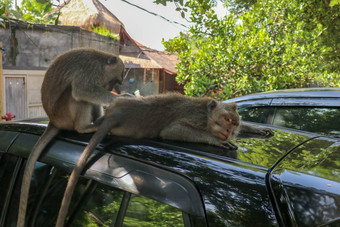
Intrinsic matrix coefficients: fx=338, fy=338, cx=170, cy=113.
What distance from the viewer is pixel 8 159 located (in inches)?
92.7

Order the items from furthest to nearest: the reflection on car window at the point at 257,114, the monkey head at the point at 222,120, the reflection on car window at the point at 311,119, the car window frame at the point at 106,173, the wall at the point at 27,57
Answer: the wall at the point at 27,57, the reflection on car window at the point at 257,114, the reflection on car window at the point at 311,119, the monkey head at the point at 222,120, the car window frame at the point at 106,173

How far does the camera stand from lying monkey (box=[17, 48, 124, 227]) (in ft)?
10.2

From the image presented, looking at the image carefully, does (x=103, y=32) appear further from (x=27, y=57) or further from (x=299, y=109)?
(x=299, y=109)

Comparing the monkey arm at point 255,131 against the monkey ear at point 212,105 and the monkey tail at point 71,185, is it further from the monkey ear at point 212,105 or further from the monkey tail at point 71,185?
the monkey tail at point 71,185

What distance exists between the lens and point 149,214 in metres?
1.59

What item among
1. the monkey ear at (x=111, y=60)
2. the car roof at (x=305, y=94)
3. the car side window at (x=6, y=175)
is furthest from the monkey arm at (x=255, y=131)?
the monkey ear at (x=111, y=60)

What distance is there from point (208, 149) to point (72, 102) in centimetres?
195

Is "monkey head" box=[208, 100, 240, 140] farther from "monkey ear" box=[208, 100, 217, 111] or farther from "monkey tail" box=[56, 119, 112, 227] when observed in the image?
"monkey tail" box=[56, 119, 112, 227]

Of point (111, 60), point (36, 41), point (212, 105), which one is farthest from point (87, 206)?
point (36, 41)

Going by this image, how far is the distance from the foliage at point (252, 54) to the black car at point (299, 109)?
3.26 metres

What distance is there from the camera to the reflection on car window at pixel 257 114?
13.8 ft

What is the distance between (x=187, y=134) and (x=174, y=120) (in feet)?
0.94

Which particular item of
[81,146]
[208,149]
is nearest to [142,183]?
[208,149]

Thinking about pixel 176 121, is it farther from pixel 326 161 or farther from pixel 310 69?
pixel 310 69
